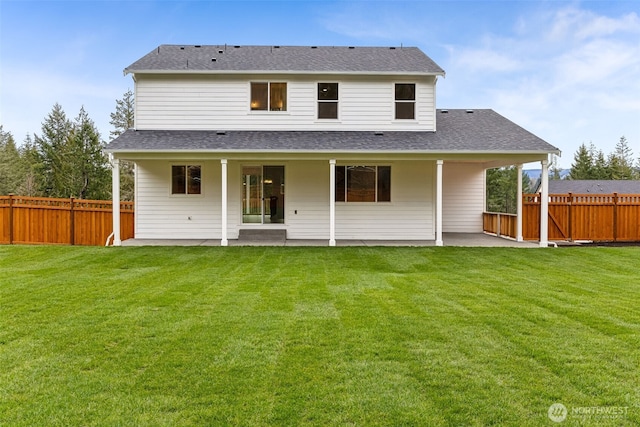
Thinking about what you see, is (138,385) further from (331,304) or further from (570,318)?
(570,318)

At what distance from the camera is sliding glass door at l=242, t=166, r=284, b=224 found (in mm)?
13820

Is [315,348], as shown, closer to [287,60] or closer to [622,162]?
[287,60]

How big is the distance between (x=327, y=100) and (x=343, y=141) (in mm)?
1997

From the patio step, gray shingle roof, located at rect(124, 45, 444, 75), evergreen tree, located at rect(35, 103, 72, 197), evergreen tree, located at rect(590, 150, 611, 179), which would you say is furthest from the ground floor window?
evergreen tree, located at rect(590, 150, 611, 179)

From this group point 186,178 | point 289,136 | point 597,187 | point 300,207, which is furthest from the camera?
point 597,187

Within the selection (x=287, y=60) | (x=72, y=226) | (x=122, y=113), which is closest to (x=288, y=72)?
(x=287, y=60)

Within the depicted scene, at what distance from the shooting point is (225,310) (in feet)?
18.2

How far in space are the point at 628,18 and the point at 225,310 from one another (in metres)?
27.6

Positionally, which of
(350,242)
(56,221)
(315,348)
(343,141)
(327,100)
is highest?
(327,100)

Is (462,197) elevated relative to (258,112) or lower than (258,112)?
lower

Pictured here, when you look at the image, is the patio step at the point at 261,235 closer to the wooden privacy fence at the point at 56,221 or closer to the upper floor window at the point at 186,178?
the upper floor window at the point at 186,178

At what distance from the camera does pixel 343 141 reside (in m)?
12.9

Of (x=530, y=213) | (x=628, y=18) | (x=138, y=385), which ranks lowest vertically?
(x=138, y=385)

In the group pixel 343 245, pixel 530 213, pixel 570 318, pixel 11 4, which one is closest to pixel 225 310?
pixel 570 318
